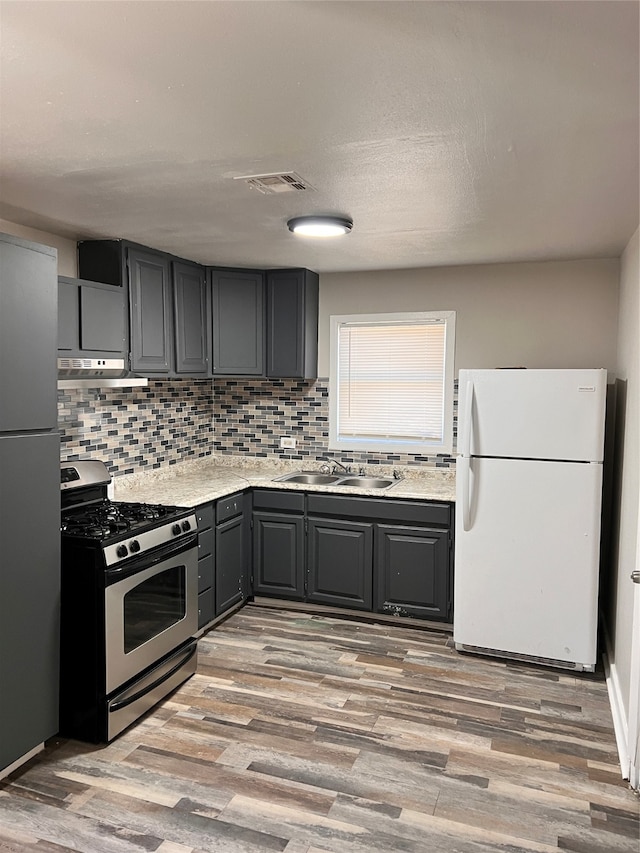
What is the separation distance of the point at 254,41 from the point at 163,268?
268 centimetres

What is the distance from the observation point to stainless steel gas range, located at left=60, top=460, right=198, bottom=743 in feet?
9.12

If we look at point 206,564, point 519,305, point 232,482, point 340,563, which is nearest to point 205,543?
point 206,564

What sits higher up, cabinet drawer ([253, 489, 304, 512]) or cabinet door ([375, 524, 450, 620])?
cabinet drawer ([253, 489, 304, 512])

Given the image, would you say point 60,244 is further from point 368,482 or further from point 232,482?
point 368,482

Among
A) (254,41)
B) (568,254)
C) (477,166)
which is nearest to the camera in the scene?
(254,41)

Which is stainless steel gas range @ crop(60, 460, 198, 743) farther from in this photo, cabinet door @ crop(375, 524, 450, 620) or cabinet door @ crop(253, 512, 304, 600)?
cabinet door @ crop(375, 524, 450, 620)

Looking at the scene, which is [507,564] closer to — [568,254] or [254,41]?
[568,254]

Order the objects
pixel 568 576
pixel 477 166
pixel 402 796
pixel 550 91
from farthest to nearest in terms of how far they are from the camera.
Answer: pixel 568 576 → pixel 402 796 → pixel 477 166 → pixel 550 91

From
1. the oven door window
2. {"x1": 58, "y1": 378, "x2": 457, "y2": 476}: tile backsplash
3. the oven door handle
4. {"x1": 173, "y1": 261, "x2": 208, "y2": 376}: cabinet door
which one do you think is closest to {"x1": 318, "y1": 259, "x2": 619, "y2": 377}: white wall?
{"x1": 58, "y1": 378, "x2": 457, "y2": 476}: tile backsplash

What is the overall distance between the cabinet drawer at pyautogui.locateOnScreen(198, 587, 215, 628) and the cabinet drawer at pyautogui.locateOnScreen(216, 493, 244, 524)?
1.44 feet

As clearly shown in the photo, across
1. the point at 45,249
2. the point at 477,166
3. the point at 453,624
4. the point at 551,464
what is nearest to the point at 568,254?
the point at 551,464

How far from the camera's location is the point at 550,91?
169 centimetres

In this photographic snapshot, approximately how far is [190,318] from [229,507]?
1.28 metres

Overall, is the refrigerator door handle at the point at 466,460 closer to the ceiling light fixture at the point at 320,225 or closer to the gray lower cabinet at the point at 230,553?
the ceiling light fixture at the point at 320,225
